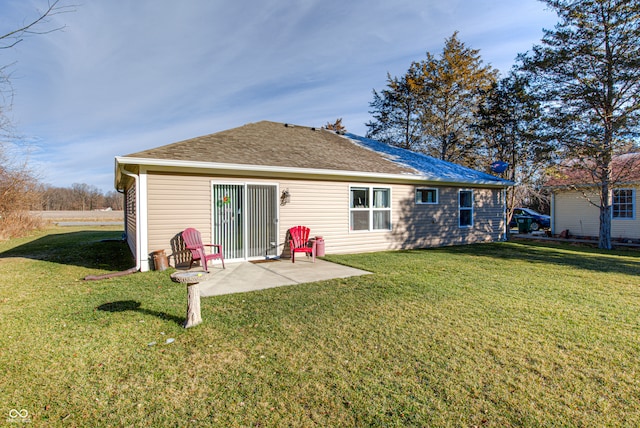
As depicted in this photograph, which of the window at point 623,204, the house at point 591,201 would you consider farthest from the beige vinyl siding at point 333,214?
the window at point 623,204

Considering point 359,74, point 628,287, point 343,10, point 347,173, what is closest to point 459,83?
point 359,74

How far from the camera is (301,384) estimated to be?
2609 millimetres

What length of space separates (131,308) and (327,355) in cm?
298

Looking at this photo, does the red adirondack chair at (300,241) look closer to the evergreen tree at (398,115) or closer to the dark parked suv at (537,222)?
the dark parked suv at (537,222)

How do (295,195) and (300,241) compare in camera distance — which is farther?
(295,195)

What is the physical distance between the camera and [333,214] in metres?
9.43

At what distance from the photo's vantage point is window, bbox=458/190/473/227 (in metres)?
12.2

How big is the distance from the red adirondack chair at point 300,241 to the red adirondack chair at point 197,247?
6.24 ft

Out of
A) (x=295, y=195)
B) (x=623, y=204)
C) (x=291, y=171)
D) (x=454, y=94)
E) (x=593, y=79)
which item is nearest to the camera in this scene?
(x=291, y=171)

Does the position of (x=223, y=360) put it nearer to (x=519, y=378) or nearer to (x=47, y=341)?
(x=47, y=341)

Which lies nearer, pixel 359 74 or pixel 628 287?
pixel 628 287

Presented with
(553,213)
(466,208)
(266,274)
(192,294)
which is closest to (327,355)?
(192,294)

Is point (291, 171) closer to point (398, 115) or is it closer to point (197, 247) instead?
point (197, 247)

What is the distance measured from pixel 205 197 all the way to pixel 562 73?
13.3m
